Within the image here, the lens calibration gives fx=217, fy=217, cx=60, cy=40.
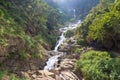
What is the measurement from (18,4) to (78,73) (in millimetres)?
13227

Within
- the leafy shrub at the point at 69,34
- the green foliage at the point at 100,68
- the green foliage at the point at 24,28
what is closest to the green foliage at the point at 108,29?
the green foliage at the point at 100,68

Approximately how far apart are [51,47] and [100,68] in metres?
14.4

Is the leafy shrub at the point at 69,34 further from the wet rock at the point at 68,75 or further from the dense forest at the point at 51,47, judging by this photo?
the wet rock at the point at 68,75

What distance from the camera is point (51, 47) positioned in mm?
32281

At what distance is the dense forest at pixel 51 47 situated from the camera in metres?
17.7

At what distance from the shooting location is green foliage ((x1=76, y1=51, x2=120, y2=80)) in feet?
58.3

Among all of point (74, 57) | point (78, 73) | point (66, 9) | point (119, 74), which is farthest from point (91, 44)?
point (66, 9)

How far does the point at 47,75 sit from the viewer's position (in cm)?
1820

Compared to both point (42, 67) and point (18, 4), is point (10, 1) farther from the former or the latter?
point (42, 67)

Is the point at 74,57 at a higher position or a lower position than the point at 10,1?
lower

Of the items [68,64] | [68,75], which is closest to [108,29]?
[68,64]

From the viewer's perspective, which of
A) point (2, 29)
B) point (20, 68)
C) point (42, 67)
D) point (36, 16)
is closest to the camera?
point (2, 29)

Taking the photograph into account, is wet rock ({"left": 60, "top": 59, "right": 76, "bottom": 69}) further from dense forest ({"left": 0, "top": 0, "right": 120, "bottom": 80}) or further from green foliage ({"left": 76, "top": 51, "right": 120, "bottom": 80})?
green foliage ({"left": 76, "top": 51, "right": 120, "bottom": 80})

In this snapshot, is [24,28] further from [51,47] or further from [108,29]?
[108,29]
